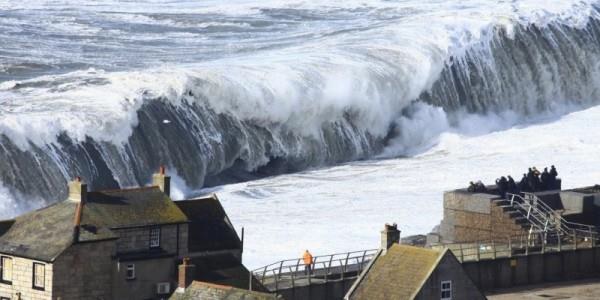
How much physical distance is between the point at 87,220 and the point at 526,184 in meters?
18.2

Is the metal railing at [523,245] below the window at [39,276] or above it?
above

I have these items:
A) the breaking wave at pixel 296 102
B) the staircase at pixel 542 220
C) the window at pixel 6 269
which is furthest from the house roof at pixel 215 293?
the breaking wave at pixel 296 102

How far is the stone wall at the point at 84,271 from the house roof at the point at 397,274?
5.45 meters

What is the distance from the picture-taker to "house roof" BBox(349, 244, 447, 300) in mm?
52062

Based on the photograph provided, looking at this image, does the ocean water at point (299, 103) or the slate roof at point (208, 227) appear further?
the ocean water at point (299, 103)

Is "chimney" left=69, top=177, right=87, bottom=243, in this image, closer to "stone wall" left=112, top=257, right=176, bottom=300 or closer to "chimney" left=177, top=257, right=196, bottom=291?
"stone wall" left=112, top=257, right=176, bottom=300

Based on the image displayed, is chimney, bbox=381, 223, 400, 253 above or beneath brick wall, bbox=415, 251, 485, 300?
above

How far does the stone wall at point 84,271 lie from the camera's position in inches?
1982

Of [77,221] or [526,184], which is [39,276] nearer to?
[77,221]

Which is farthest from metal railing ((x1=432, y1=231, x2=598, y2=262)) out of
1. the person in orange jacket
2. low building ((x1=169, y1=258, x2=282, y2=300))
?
low building ((x1=169, y1=258, x2=282, y2=300))

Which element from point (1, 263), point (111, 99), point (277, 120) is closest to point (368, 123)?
point (277, 120)

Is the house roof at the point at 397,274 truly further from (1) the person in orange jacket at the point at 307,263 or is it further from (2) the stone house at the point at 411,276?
(1) the person in orange jacket at the point at 307,263

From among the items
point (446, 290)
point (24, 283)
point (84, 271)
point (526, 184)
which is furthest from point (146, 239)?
point (526, 184)

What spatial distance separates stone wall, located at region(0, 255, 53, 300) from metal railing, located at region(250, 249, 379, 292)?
6.84 meters
